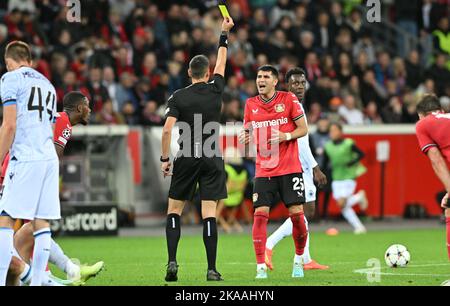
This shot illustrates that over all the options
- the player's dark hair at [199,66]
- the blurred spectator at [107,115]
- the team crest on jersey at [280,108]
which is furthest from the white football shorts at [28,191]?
the blurred spectator at [107,115]

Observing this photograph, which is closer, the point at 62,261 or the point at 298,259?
the point at 62,261

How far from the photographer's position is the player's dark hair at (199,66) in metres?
12.2

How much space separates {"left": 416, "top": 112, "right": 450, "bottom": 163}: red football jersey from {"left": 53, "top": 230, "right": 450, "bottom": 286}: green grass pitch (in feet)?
5.28

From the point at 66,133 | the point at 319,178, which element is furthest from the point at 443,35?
the point at 66,133

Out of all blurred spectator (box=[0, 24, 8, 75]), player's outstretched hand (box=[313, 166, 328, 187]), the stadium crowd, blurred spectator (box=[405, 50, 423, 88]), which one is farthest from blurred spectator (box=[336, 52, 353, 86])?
player's outstretched hand (box=[313, 166, 328, 187])

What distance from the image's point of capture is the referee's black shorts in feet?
40.3

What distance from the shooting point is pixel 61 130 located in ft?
38.2

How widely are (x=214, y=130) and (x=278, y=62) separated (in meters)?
14.4

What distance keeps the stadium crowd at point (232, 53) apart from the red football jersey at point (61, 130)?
1105 cm

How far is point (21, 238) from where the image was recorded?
11359 mm

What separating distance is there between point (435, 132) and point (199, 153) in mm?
2820

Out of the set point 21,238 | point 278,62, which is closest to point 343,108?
point 278,62

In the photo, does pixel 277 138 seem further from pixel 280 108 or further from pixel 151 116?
pixel 151 116
